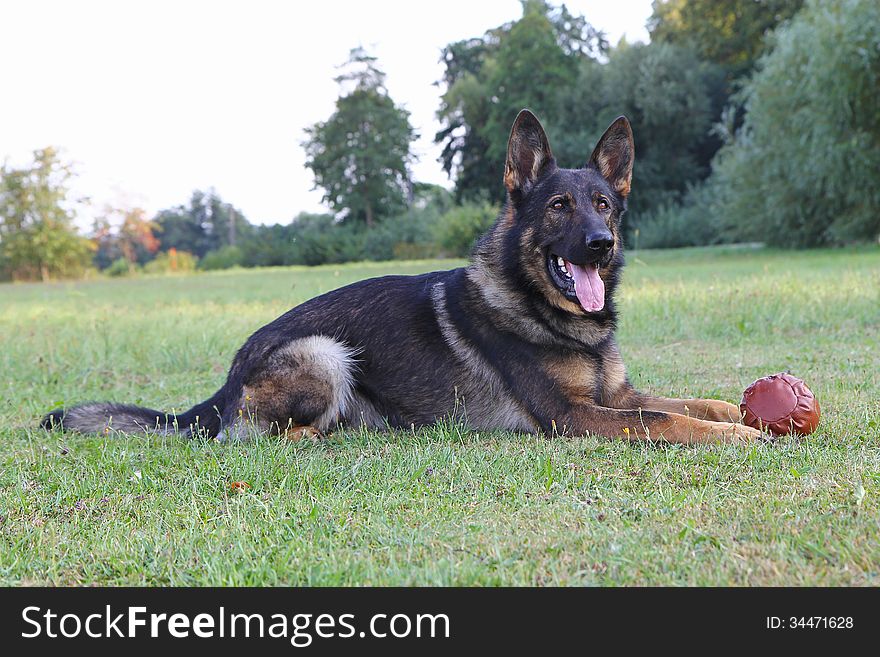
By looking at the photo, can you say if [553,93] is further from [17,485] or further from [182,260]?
[17,485]

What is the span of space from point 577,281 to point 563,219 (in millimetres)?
395

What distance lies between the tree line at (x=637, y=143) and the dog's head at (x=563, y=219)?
23884mm

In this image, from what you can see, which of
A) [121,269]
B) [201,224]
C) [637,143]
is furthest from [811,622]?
[201,224]

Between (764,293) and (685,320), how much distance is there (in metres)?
2.12

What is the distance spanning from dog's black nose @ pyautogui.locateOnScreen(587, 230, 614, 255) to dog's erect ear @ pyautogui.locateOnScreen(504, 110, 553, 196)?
26.6 inches

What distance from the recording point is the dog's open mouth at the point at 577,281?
15.5 ft

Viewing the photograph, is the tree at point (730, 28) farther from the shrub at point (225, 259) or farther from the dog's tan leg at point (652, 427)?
the dog's tan leg at point (652, 427)

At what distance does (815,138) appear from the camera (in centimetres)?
2631

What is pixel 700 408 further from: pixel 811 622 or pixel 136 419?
pixel 136 419

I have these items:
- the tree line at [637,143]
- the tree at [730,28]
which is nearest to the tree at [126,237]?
the tree line at [637,143]

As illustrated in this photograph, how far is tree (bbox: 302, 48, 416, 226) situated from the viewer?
2249 inches

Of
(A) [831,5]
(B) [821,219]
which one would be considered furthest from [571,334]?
(B) [821,219]

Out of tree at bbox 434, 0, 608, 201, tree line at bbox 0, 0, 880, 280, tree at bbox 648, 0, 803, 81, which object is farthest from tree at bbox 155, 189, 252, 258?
tree at bbox 648, 0, 803, 81

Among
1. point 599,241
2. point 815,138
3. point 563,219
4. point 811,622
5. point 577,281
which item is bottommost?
point 811,622
